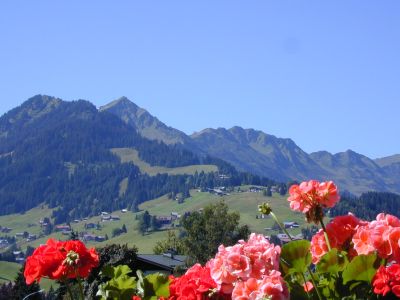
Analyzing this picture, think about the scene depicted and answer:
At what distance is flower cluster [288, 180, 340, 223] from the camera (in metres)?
4.43

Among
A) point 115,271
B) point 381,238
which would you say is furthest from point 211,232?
point 381,238

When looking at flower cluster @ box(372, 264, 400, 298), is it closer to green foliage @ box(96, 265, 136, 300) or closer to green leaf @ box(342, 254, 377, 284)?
green leaf @ box(342, 254, 377, 284)

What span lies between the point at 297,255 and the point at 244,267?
338mm

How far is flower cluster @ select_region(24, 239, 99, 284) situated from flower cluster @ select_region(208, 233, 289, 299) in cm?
78

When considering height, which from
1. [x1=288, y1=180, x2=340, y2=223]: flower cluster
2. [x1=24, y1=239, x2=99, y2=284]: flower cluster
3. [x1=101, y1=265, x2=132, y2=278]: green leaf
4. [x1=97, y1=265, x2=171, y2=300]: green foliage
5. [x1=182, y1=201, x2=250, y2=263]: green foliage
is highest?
[x1=288, y1=180, x2=340, y2=223]: flower cluster

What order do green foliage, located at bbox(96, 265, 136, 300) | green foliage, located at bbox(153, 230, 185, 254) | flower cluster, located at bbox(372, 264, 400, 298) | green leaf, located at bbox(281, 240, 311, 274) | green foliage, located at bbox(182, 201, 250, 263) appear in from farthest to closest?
green foliage, located at bbox(153, 230, 185, 254)
green foliage, located at bbox(182, 201, 250, 263)
green foliage, located at bbox(96, 265, 136, 300)
green leaf, located at bbox(281, 240, 311, 274)
flower cluster, located at bbox(372, 264, 400, 298)

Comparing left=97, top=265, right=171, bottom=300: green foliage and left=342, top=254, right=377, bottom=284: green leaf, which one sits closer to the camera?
left=342, top=254, right=377, bottom=284: green leaf

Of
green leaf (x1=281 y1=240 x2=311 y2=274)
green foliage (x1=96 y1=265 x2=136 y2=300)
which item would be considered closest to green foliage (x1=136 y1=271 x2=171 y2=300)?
green foliage (x1=96 y1=265 x2=136 y2=300)

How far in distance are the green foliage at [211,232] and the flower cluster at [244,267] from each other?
65.3 metres

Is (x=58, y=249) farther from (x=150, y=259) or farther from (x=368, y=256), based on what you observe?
(x=150, y=259)

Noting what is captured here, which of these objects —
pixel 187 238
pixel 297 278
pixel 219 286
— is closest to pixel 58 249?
pixel 219 286

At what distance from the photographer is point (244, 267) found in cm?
371

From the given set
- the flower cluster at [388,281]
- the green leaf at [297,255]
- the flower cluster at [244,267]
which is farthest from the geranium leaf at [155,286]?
the flower cluster at [388,281]

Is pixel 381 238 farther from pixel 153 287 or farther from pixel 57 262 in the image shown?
pixel 57 262
